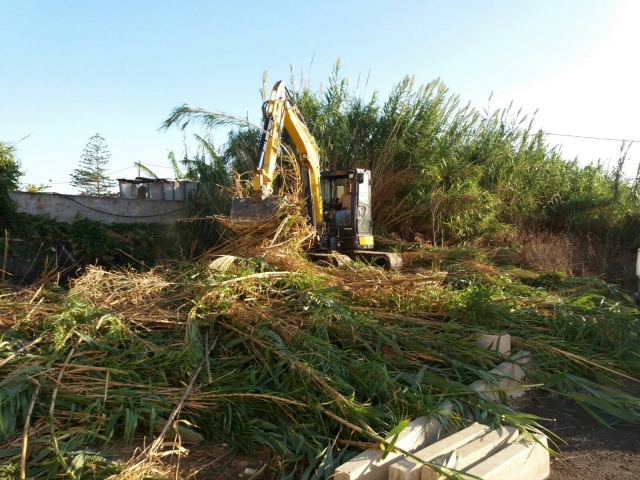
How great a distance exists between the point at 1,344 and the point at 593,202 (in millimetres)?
15344

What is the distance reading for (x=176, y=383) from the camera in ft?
11.5

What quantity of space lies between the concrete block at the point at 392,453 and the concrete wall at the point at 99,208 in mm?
11253

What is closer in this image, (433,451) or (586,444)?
(433,451)

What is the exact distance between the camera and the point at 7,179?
1088 centimetres

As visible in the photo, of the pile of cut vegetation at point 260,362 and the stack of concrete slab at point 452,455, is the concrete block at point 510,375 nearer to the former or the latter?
the pile of cut vegetation at point 260,362

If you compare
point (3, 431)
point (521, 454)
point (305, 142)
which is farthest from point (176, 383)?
point (305, 142)

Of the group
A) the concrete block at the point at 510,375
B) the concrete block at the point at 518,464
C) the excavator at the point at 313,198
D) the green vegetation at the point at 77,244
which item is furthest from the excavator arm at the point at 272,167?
the concrete block at the point at 518,464

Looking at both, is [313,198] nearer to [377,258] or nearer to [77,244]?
[377,258]

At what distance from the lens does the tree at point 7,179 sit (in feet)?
34.5

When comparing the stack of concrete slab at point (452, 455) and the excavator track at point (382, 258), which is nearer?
the stack of concrete slab at point (452, 455)

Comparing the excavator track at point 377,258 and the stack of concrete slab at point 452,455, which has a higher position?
the excavator track at point 377,258

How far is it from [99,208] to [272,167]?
7.68 m

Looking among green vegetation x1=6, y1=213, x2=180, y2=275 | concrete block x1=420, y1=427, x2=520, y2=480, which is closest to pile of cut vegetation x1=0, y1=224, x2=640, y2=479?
concrete block x1=420, y1=427, x2=520, y2=480

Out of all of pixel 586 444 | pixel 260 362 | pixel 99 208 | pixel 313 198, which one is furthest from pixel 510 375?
pixel 99 208
